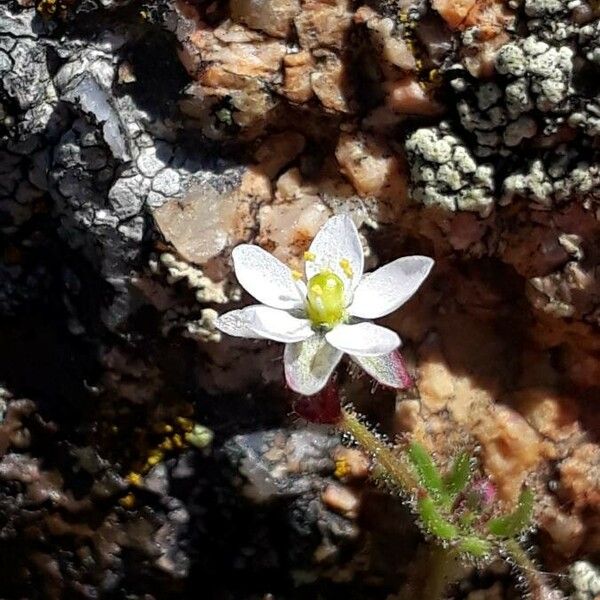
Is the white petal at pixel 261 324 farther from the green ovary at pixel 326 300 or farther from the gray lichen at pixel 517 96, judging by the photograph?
the gray lichen at pixel 517 96

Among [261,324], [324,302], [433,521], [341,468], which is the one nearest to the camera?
[261,324]

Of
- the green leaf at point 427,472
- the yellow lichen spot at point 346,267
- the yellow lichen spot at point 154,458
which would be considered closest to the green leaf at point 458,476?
the green leaf at point 427,472

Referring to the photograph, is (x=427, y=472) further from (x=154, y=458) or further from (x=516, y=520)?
(x=154, y=458)

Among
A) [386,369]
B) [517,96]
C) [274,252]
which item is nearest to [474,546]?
[386,369]

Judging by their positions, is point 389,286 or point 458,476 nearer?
point 389,286

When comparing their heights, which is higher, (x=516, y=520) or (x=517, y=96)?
(x=517, y=96)
